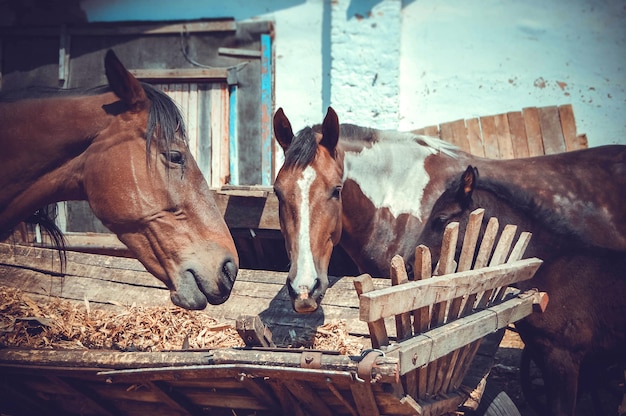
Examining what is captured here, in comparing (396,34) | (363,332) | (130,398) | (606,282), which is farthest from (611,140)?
(130,398)

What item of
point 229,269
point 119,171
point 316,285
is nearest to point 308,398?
point 229,269

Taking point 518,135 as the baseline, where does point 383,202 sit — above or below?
below

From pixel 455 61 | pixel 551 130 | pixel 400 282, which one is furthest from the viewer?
pixel 455 61

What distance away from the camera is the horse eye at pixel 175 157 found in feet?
9.72

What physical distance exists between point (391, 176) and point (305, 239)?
120cm

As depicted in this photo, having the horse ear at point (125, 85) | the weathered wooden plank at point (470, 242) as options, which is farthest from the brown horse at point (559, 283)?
the horse ear at point (125, 85)

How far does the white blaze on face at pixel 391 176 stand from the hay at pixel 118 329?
4.17 ft

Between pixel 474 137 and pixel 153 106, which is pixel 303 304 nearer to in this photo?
pixel 153 106

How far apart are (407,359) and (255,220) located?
2.73m

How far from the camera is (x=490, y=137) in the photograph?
6.25m

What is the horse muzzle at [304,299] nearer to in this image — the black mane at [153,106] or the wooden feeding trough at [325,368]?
the wooden feeding trough at [325,368]

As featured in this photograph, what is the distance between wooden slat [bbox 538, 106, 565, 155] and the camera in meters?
6.13

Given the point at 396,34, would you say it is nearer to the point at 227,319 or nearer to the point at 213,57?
the point at 213,57

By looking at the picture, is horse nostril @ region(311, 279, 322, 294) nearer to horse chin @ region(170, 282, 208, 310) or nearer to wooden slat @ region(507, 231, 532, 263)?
horse chin @ region(170, 282, 208, 310)
